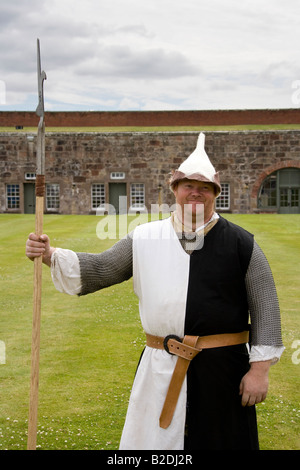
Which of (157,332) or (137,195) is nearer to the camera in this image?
(157,332)

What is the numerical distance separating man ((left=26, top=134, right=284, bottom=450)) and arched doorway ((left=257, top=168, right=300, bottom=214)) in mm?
29204

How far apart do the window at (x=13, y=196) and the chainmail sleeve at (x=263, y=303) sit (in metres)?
30.8

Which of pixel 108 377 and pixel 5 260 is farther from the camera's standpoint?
pixel 5 260

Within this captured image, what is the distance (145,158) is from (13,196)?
7312 mm

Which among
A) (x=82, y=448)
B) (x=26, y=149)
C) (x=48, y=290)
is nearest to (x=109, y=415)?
(x=82, y=448)

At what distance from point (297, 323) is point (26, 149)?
87.7ft

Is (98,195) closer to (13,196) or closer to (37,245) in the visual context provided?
(13,196)

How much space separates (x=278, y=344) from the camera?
3.93m

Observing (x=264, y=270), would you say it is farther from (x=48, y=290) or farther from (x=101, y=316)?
(x=48, y=290)

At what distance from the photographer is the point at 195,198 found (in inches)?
158

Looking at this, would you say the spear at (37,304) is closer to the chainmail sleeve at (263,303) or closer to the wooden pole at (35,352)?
the wooden pole at (35,352)

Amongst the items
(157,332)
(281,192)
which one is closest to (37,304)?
(157,332)

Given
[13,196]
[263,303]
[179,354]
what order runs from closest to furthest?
[179,354]
[263,303]
[13,196]

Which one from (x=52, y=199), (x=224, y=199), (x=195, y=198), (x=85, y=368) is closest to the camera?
(x=195, y=198)
